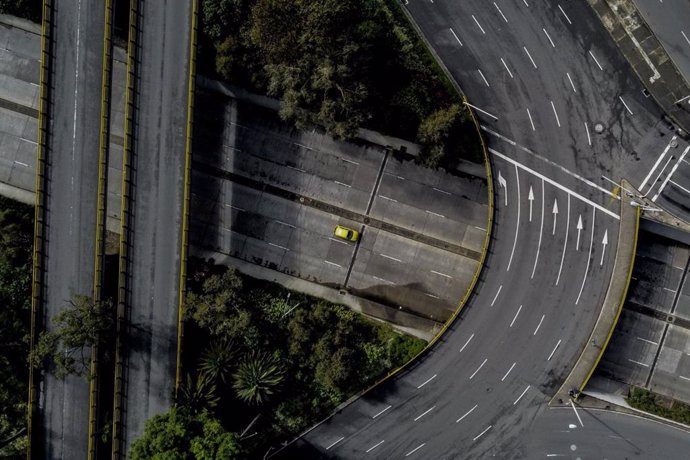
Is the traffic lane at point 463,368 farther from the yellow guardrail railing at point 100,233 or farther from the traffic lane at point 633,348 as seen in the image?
the yellow guardrail railing at point 100,233

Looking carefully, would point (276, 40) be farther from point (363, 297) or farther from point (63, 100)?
point (363, 297)

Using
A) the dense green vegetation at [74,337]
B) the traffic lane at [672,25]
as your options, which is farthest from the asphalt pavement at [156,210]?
the traffic lane at [672,25]

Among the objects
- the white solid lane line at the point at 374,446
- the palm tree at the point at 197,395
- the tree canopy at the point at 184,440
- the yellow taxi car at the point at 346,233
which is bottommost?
the white solid lane line at the point at 374,446

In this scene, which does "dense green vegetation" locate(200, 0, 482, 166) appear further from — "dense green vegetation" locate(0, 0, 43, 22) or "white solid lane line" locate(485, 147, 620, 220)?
"dense green vegetation" locate(0, 0, 43, 22)

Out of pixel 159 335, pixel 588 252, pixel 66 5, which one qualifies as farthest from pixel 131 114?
pixel 588 252

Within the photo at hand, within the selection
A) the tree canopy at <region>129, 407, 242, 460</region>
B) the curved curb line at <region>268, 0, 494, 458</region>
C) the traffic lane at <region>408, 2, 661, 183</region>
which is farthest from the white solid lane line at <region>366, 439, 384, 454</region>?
the traffic lane at <region>408, 2, 661, 183</region>
